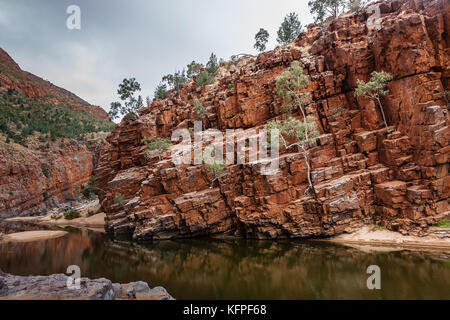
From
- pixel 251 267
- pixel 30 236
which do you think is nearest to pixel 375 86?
pixel 251 267

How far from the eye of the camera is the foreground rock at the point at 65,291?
9570 millimetres

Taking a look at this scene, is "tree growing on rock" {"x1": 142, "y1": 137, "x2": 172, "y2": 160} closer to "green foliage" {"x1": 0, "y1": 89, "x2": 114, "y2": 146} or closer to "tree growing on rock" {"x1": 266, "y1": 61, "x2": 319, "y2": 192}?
"tree growing on rock" {"x1": 266, "y1": 61, "x2": 319, "y2": 192}

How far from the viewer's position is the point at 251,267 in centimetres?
1847

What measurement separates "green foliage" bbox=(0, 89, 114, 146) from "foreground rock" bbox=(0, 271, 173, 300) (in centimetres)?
8434

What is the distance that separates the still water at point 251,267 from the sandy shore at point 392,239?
1.81 metres

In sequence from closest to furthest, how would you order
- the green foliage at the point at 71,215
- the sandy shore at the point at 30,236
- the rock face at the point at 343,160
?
the rock face at the point at 343,160 → the sandy shore at the point at 30,236 → the green foliage at the point at 71,215

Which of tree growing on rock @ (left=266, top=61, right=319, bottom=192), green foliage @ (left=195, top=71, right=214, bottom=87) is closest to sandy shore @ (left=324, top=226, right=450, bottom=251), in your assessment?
tree growing on rock @ (left=266, top=61, right=319, bottom=192)

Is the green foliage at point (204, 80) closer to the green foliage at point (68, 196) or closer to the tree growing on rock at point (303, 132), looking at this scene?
the tree growing on rock at point (303, 132)

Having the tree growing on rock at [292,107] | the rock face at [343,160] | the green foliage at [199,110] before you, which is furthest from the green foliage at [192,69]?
the tree growing on rock at [292,107]

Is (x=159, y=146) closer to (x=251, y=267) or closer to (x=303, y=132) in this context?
(x=303, y=132)

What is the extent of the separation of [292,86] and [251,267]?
79.6 feet

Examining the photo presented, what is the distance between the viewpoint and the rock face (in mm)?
22359
